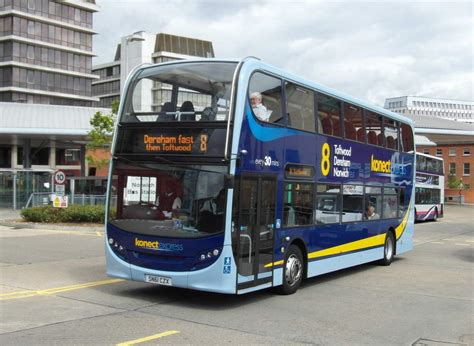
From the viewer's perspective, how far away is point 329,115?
38.0 ft

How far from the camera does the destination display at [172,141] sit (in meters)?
8.67

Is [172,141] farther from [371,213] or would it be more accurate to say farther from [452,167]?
[452,167]

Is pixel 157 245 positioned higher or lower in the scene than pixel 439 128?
lower

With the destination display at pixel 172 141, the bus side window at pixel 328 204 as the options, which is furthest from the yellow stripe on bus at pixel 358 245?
the destination display at pixel 172 141

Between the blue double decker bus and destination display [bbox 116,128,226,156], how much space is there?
0.06ft

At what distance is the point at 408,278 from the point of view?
42.2 feet

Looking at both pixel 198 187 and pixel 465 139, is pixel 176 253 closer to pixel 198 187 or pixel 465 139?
pixel 198 187

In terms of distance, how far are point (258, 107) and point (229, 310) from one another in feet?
10.5

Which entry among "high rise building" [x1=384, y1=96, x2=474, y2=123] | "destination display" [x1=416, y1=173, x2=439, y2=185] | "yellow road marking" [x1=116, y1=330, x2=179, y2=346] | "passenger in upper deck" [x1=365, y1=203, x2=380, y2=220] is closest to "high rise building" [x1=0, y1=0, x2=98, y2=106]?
"destination display" [x1=416, y1=173, x2=439, y2=185]

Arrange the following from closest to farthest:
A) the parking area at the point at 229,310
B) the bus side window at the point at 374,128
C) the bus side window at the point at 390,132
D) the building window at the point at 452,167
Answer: the parking area at the point at 229,310 < the bus side window at the point at 374,128 < the bus side window at the point at 390,132 < the building window at the point at 452,167

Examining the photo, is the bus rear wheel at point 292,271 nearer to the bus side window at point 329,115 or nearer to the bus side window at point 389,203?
the bus side window at point 329,115

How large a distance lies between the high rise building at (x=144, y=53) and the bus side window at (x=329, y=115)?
9048 centimetres

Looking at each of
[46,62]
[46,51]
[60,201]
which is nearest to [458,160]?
[46,62]

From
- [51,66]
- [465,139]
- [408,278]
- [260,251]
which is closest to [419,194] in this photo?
[408,278]
